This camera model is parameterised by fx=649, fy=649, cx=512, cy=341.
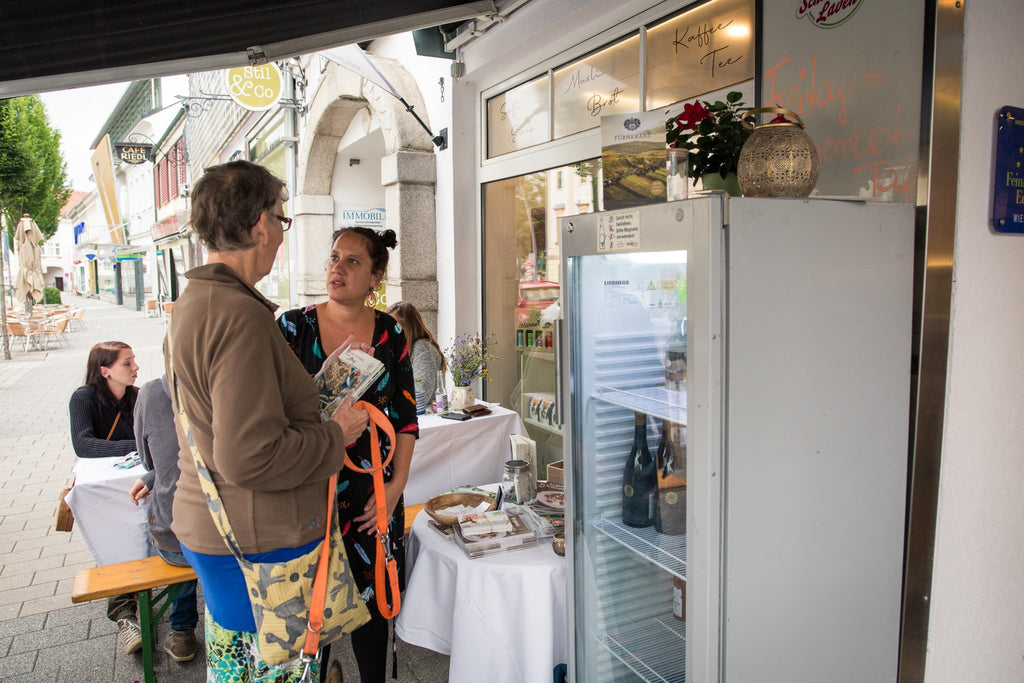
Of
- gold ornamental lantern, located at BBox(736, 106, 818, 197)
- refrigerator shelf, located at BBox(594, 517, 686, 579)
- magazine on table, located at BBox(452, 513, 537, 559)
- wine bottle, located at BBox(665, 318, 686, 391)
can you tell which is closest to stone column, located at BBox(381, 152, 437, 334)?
magazine on table, located at BBox(452, 513, 537, 559)

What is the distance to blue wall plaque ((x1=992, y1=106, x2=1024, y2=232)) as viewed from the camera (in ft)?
5.59

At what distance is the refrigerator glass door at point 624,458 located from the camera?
192cm

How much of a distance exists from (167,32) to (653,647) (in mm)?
3391

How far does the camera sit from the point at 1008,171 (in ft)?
5.63

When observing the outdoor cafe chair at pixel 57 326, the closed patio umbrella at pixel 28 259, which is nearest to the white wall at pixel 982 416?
the closed patio umbrella at pixel 28 259

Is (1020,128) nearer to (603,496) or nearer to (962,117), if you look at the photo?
(962,117)

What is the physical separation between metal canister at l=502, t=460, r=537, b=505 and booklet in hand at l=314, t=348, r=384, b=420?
1027 millimetres

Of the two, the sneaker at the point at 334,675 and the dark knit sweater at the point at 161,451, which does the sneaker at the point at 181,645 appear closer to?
the dark knit sweater at the point at 161,451

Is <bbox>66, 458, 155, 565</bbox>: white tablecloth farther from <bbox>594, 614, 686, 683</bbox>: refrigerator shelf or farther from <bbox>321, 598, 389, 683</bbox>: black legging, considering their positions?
<bbox>594, 614, 686, 683</bbox>: refrigerator shelf

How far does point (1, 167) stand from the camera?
15.1 m

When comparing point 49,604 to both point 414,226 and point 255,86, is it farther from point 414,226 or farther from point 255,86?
point 255,86

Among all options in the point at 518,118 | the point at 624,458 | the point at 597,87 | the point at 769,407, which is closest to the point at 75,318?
the point at 518,118

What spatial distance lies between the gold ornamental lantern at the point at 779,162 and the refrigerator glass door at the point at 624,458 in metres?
0.34

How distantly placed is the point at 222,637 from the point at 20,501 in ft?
17.0
